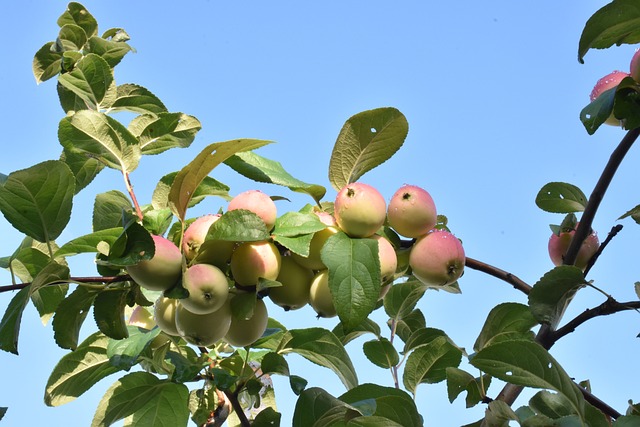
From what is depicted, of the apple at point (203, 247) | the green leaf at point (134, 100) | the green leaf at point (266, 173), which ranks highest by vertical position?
the green leaf at point (134, 100)

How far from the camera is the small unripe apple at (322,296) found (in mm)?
1369

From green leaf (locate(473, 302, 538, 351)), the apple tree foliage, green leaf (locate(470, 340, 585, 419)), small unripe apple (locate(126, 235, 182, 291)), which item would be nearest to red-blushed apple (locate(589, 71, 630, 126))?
the apple tree foliage

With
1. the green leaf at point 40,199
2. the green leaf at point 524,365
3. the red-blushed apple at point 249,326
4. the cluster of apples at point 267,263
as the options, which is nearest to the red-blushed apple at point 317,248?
the cluster of apples at point 267,263

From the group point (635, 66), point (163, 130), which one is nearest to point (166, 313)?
point (163, 130)

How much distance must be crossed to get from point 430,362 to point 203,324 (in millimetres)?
786

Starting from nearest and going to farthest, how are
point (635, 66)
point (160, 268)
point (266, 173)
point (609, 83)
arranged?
point (160, 268)
point (266, 173)
point (635, 66)
point (609, 83)

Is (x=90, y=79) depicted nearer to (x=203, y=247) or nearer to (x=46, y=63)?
(x=46, y=63)

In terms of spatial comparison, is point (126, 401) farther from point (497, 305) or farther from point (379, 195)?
point (497, 305)

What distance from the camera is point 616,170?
1.68 meters

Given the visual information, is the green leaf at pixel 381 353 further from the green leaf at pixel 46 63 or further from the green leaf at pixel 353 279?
the green leaf at pixel 46 63

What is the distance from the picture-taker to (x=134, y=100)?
190 cm

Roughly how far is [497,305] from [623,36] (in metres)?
0.70

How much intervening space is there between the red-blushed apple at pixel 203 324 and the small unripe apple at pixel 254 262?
0.09 metres

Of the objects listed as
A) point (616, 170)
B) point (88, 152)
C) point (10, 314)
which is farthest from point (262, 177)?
point (616, 170)
